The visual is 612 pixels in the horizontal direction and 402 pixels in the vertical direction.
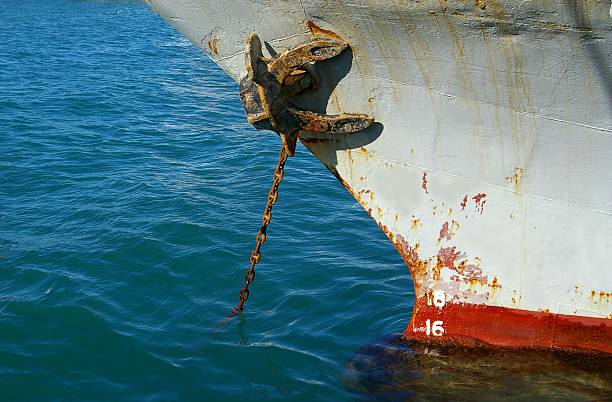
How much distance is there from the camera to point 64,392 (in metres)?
5.61

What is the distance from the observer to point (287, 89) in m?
4.46

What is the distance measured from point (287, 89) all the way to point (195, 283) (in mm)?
3137

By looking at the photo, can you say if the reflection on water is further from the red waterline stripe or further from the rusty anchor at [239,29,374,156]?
the rusty anchor at [239,29,374,156]

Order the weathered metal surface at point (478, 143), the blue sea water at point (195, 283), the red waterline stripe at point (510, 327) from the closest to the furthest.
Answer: the weathered metal surface at point (478, 143) < the red waterline stripe at point (510, 327) < the blue sea water at point (195, 283)

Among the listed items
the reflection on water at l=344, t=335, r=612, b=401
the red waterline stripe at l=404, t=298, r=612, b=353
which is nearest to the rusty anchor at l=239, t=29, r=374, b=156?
the red waterline stripe at l=404, t=298, r=612, b=353

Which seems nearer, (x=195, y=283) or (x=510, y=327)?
(x=510, y=327)

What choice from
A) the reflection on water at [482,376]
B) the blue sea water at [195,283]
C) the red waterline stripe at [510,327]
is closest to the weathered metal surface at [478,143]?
the red waterline stripe at [510,327]

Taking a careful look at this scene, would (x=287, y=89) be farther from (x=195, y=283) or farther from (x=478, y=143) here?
(x=195, y=283)

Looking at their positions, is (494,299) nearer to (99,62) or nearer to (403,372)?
(403,372)

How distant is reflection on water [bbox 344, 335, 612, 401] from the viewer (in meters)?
5.16

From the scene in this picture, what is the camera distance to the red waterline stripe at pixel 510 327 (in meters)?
5.03

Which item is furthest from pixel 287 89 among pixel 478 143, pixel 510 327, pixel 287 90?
pixel 510 327

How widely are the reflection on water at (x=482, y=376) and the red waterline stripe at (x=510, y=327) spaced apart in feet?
0.33

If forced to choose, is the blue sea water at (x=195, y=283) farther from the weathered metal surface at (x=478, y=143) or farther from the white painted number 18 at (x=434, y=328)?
the weathered metal surface at (x=478, y=143)
